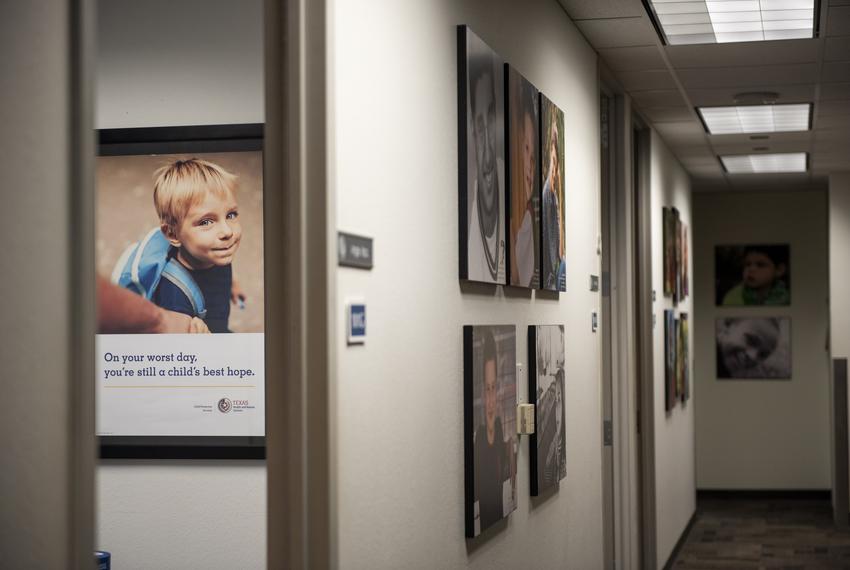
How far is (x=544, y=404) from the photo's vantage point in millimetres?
3604

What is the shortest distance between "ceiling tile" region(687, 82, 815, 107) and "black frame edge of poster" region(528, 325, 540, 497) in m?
2.74

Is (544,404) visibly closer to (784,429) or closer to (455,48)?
(455,48)

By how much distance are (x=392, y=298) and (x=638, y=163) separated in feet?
14.9

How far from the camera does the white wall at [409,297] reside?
2.07 metres

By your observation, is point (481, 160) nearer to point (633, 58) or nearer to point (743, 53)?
point (633, 58)

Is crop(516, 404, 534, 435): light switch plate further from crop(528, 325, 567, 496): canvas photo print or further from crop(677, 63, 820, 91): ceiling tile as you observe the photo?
crop(677, 63, 820, 91): ceiling tile

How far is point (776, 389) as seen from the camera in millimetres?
10328

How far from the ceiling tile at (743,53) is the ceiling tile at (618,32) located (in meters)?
0.22

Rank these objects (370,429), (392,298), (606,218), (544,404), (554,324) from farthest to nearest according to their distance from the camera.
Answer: (606,218) → (554,324) → (544,404) → (392,298) → (370,429)

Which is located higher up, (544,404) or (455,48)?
(455,48)

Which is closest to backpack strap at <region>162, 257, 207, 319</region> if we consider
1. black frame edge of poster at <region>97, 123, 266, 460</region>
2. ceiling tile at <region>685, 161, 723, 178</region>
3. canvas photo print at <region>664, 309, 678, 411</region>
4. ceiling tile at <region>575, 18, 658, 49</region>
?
black frame edge of poster at <region>97, 123, 266, 460</region>

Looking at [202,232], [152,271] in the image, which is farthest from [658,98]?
[152,271]

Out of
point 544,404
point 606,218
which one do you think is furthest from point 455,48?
point 606,218

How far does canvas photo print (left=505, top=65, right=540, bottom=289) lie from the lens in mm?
3238
